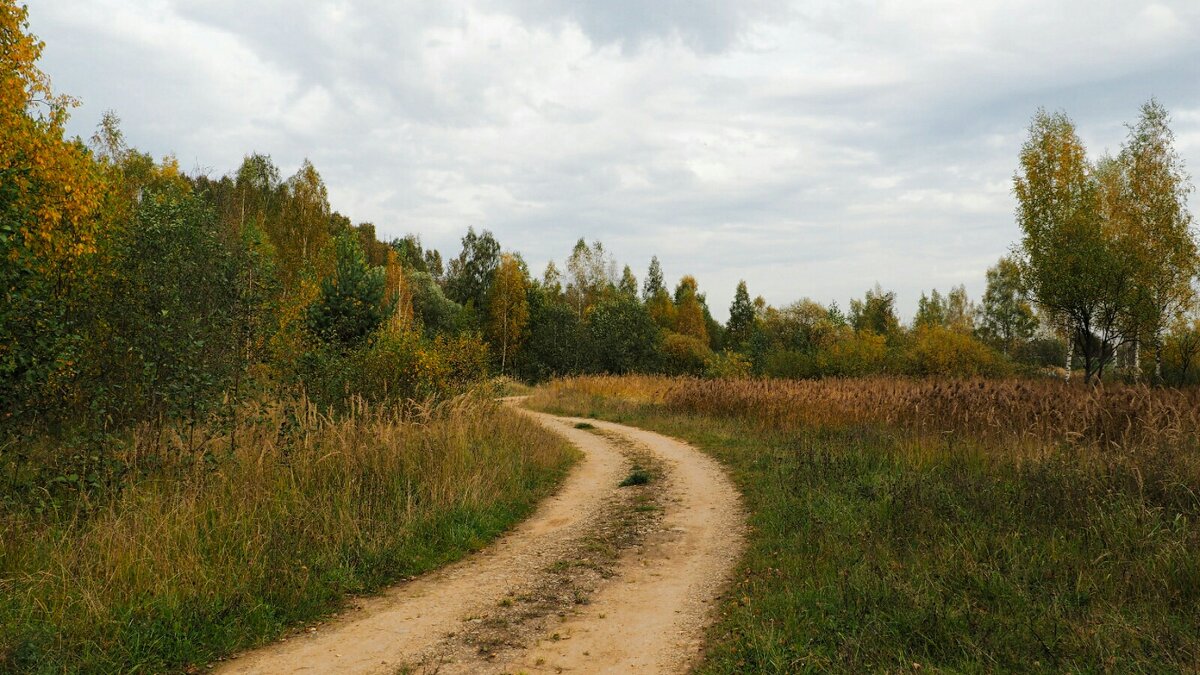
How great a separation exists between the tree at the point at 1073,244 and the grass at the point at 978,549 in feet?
47.4

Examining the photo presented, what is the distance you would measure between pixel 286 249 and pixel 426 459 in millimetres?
28416

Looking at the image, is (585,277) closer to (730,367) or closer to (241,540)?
(730,367)

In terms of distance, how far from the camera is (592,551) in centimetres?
770

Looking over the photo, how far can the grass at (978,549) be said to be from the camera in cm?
455

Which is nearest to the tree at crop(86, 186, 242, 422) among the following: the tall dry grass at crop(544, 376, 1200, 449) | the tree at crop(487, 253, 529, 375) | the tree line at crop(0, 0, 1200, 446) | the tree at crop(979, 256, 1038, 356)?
the tree line at crop(0, 0, 1200, 446)

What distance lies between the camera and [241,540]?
644cm

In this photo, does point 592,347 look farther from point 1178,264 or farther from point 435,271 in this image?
point 435,271

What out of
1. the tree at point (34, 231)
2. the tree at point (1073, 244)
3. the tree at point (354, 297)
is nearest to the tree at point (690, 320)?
the tree at point (1073, 244)

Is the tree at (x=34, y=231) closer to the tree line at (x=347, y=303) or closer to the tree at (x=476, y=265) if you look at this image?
the tree line at (x=347, y=303)

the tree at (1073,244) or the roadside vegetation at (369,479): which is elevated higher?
the tree at (1073,244)

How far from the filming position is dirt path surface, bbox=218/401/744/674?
4871 millimetres

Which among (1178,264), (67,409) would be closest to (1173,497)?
(67,409)

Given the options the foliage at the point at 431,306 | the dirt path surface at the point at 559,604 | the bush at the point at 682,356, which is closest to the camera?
the dirt path surface at the point at 559,604

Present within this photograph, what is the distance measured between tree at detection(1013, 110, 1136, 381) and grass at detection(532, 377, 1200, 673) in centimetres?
1445
